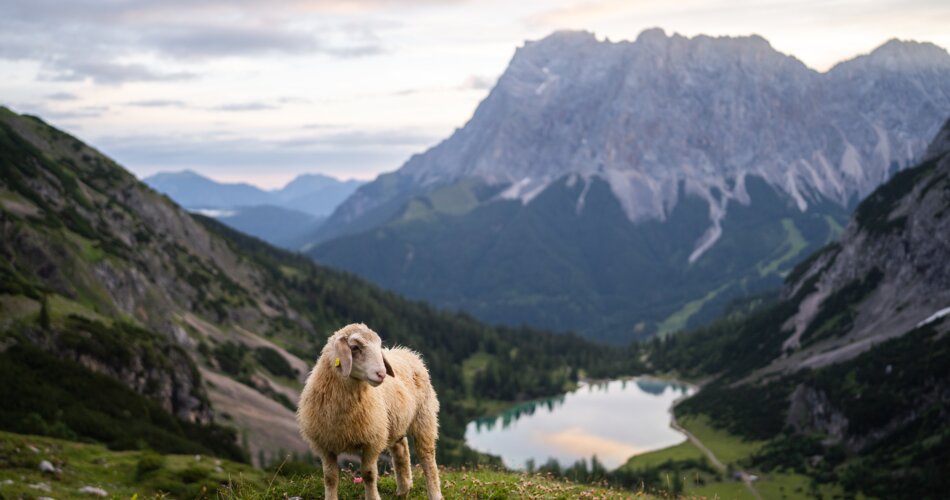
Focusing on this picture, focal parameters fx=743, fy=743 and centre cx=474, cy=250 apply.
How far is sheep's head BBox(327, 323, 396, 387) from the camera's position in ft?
66.8

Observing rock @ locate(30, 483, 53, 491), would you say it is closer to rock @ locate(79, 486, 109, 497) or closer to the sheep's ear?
rock @ locate(79, 486, 109, 497)

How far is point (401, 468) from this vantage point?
23250 mm

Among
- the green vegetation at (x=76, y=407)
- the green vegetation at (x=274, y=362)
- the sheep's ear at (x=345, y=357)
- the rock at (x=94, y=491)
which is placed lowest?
the green vegetation at (x=274, y=362)

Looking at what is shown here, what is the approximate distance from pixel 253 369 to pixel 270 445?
1547 inches

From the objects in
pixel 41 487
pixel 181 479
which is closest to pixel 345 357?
pixel 41 487

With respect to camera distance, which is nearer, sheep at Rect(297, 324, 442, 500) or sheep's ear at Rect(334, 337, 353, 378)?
sheep's ear at Rect(334, 337, 353, 378)

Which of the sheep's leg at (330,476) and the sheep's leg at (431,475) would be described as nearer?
the sheep's leg at (330,476)

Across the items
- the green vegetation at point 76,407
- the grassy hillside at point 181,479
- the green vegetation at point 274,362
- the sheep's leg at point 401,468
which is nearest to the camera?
the sheep's leg at point 401,468

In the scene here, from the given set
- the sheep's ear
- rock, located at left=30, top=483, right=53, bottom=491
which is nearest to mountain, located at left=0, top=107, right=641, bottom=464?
rock, located at left=30, top=483, right=53, bottom=491

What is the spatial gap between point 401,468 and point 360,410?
117 inches

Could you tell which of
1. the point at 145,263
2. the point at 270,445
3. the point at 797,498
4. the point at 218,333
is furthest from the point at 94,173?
the point at 797,498

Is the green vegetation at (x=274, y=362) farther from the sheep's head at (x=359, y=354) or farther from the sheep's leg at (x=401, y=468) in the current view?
the sheep's head at (x=359, y=354)

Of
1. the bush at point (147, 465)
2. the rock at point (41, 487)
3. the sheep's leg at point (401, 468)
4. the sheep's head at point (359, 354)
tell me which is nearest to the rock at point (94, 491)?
the rock at point (41, 487)

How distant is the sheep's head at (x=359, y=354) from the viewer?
66.8 ft
